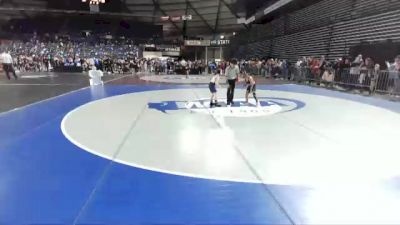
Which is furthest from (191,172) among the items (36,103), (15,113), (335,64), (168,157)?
(335,64)

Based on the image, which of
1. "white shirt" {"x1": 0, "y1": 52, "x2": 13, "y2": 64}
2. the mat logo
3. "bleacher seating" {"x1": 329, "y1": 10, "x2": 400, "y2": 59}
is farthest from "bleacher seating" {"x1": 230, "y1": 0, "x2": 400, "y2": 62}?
"white shirt" {"x1": 0, "y1": 52, "x2": 13, "y2": 64}

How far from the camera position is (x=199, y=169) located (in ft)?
16.2

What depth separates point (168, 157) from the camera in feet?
18.2

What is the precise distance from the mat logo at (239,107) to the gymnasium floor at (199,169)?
0.65 metres

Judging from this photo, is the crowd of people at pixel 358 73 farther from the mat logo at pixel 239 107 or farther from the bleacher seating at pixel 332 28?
the mat logo at pixel 239 107

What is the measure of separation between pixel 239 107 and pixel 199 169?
20.8 feet

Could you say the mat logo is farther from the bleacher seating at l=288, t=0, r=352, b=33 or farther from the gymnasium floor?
the bleacher seating at l=288, t=0, r=352, b=33

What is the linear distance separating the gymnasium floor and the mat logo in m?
0.65

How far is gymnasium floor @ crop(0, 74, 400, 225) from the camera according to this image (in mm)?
3598

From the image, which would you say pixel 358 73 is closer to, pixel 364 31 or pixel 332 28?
pixel 364 31

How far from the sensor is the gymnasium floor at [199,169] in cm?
360

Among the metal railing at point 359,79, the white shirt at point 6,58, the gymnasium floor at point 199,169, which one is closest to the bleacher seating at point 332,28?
the metal railing at point 359,79

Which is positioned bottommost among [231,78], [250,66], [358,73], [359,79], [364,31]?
[250,66]

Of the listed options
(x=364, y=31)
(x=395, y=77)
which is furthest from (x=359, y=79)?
(x=364, y=31)
